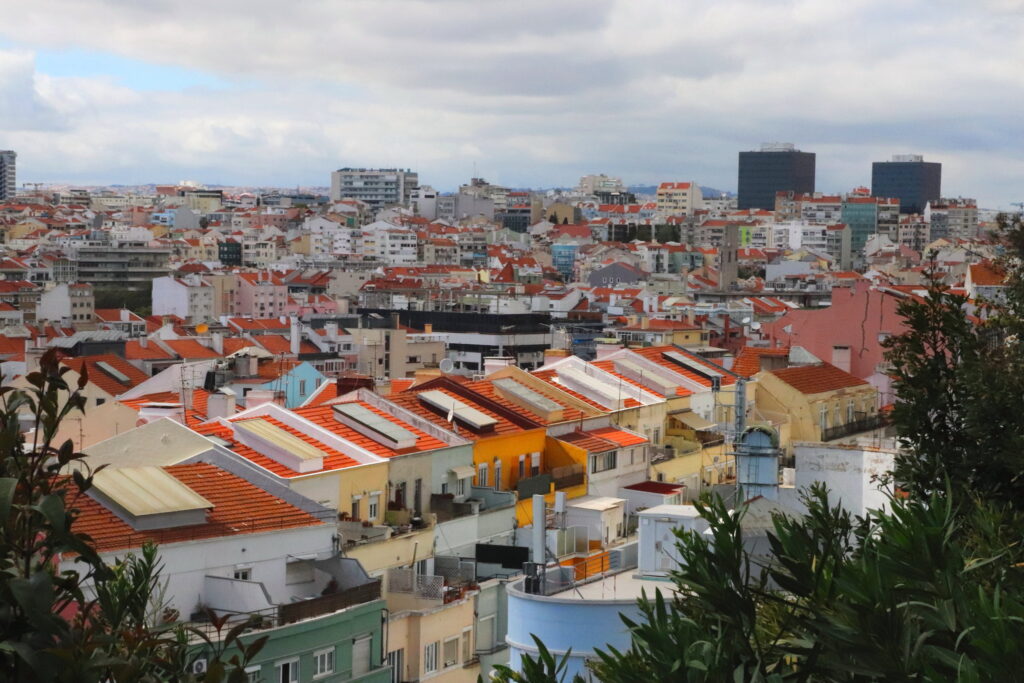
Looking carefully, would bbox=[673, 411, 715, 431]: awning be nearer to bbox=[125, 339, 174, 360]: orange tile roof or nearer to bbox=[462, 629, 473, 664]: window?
bbox=[462, 629, 473, 664]: window

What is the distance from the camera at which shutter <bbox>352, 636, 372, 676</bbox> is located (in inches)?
628

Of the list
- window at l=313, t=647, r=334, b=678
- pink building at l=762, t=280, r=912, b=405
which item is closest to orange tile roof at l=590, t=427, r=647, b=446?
window at l=313, t=647, r=334, b=678

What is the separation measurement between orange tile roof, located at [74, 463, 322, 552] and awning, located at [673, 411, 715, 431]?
516 inches

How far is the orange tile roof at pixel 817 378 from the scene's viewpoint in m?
31.4

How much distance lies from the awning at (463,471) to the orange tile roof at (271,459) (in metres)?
2.04

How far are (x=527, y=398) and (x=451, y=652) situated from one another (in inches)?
303

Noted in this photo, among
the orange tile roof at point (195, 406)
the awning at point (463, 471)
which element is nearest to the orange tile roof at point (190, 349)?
the orange tile roof at point (195, 406)

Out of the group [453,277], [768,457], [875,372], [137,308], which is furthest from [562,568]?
[453,277]

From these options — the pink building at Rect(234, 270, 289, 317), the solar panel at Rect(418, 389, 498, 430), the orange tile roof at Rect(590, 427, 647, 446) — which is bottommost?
the pink building at Rect(234, 270, 289, 317)

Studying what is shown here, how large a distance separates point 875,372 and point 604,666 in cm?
2931

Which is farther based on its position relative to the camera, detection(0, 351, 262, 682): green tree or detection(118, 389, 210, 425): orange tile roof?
detection(118, 389, 210, 425): orange tile roof

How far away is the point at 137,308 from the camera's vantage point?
115375 mm

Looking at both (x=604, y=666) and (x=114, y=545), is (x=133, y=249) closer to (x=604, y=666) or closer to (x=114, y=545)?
(x=114, y=545)

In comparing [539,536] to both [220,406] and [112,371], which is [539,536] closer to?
[220,406]
